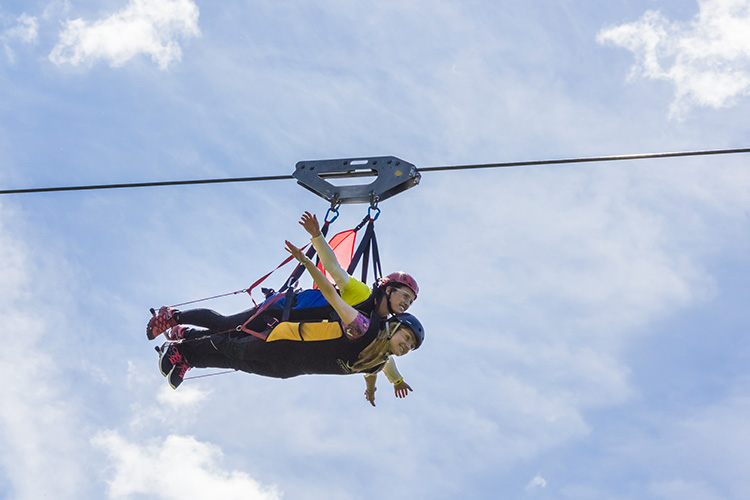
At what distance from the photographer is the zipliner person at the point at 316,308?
731cm

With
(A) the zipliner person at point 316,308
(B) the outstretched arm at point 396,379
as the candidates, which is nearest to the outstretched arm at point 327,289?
(A) the zipliner person at point 316,308

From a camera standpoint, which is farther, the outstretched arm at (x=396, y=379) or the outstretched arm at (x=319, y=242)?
the outstretched arm at (x=396, y=379)

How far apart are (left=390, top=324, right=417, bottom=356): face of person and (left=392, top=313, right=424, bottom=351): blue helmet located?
0.02 m

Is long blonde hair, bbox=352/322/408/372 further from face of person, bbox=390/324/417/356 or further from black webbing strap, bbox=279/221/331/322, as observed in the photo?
black webbing strap, bbox=279/221/331/322

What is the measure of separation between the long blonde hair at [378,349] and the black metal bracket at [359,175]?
0.98m

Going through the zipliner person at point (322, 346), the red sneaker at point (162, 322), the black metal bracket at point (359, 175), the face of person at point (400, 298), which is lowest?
the zipliner person at point (322, 346)

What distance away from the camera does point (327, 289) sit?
22.4ft

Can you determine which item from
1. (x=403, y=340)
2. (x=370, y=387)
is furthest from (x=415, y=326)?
(x=370, y=387)

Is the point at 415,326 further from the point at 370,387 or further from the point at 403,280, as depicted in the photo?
the point at 370,387

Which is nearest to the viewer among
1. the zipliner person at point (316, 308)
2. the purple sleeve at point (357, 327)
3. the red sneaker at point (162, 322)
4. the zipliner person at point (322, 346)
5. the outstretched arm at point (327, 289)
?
the outstretched arm at point (327, 289)

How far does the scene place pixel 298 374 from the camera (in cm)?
742

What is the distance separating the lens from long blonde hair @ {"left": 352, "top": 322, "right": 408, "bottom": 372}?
7.20 m

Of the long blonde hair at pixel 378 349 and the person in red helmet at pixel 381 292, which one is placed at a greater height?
the person in red helmet at pixel 381 292

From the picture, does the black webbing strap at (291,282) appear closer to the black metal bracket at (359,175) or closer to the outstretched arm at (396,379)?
the black metal bracket at (359,175)
